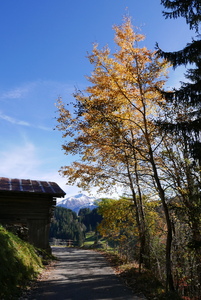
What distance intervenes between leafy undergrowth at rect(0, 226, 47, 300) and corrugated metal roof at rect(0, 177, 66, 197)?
5405 mm

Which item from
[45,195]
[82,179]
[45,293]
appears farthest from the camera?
[45,195]

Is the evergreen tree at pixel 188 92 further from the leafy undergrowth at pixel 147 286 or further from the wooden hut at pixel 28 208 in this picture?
the wooden hut at pixel 28 208

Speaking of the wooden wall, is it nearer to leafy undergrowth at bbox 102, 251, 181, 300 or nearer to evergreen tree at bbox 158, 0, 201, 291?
leafy undergrowth at bbox 102, 251, 181, 300

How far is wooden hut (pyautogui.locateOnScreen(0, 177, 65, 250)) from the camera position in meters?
15.0

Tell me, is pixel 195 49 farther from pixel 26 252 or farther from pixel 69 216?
pixel 69 216

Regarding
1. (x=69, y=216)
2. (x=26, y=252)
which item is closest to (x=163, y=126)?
(x=26, y=252)

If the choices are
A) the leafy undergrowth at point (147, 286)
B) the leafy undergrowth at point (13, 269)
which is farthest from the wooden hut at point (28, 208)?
the leafy undergrowth at point (147, 286)

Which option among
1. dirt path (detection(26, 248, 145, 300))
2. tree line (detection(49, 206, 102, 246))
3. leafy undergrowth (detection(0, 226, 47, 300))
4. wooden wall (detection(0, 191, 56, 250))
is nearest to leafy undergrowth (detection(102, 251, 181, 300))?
dirt path (detection(26, 248, 145, 300))

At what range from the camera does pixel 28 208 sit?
15.6 m

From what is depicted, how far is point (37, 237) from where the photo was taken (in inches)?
609

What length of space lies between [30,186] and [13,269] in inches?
344

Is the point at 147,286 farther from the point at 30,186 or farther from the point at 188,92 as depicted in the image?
the point at 30,186

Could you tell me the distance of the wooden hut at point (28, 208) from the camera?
1497cm

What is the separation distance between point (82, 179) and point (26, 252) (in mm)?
4609
